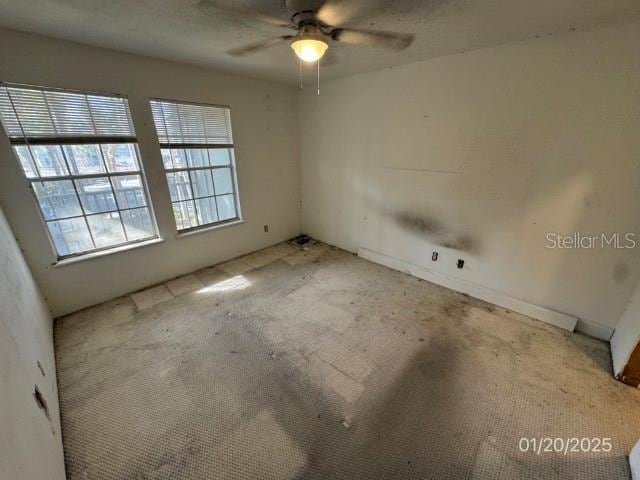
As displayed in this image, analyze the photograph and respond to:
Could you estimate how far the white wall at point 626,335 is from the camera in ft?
5.67

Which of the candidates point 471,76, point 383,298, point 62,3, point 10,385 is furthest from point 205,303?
point 471,76

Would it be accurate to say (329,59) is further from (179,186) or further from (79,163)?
(79,163)

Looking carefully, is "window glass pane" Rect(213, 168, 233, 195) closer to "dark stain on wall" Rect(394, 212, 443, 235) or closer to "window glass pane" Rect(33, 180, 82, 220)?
"window glass pane" Rect(33, 180, 82, 220)

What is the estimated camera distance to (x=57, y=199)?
2.24 meters

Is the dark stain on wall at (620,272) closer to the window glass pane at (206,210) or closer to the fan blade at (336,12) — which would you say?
the fan blade at (336,12)

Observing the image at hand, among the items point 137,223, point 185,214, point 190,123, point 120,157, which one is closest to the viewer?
point 120,157

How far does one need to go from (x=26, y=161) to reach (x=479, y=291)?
13.8ft

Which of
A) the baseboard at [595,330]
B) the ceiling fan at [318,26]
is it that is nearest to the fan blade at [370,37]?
the ceiling fan at [318,26]

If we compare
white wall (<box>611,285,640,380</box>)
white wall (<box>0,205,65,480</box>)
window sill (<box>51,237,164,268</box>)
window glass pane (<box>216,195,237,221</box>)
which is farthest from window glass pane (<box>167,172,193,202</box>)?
white wall (<box>611,285,640,380</box>)

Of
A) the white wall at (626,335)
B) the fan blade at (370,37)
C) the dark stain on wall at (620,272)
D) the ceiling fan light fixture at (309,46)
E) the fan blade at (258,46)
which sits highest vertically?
the fan blade at (258,46)

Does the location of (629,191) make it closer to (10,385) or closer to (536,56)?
(536,56)

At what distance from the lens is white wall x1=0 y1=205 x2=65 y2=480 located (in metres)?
0.85

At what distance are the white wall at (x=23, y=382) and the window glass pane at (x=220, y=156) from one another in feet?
6.03

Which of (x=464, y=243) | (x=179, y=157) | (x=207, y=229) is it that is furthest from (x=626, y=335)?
(x=179, y=157)
